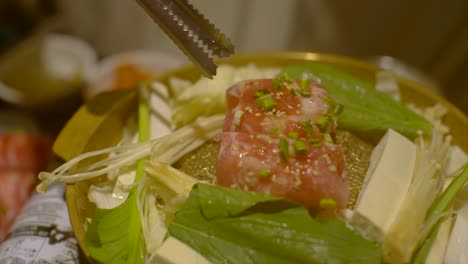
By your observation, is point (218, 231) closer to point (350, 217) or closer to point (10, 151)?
point (350, 217)

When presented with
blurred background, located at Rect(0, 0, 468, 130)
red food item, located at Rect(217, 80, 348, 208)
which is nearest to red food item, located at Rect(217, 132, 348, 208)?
red food item, located at Rect(217, 80, 348, 208)

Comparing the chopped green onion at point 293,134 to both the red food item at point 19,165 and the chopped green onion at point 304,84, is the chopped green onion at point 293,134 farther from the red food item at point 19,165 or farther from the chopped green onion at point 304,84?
the red food item at point 19,165

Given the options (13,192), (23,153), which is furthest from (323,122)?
(23,153)

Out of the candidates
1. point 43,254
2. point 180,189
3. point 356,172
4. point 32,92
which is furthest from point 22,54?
point 356,172

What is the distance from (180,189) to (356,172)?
0.38m

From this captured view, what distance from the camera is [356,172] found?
108 centimetres

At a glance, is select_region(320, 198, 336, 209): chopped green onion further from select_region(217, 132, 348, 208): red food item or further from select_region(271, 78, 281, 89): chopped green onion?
select_region(271, 78, 281, 89): chopped green onion

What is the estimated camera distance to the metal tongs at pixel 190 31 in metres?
1.07

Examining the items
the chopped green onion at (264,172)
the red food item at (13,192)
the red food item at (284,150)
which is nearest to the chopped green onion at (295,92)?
the red food item at (284,150)

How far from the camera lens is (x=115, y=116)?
1288 millimetres

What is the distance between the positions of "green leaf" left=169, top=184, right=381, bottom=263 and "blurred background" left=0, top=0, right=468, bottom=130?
133cm

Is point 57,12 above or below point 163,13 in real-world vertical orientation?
below

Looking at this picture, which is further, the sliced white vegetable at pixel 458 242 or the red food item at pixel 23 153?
the red food item at pixel 23 153

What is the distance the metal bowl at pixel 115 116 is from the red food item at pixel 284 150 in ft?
1.08
